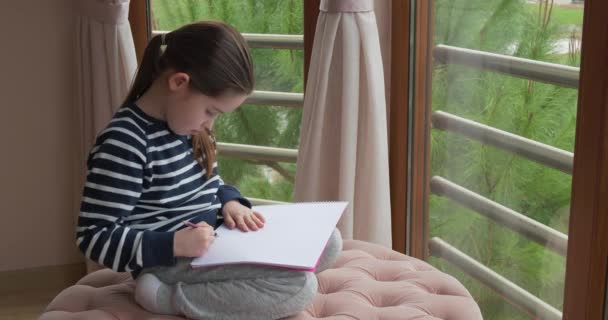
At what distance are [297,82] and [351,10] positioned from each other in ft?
1.82

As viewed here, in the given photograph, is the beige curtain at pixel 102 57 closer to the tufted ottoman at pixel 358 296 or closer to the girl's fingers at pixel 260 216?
the tufted ottoman at pixel 358 296

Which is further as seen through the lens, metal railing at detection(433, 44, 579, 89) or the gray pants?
metal railing at detection(433, 44, 579, 89)

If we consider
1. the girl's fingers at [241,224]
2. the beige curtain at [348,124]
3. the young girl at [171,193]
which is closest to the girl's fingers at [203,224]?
the young girl at [171,193]

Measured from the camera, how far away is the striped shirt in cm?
148

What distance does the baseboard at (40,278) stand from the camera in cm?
305

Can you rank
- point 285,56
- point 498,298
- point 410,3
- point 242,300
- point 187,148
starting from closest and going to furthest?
1. point 242,300
2. point 187,148
3. point 498,298
4. point 410,3
5. point 285,56

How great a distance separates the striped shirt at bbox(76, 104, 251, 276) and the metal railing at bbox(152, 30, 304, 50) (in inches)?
47.2

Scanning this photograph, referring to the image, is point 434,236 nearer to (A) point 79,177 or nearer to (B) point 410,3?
(B) point 410,3

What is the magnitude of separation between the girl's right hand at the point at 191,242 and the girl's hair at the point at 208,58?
267 mm

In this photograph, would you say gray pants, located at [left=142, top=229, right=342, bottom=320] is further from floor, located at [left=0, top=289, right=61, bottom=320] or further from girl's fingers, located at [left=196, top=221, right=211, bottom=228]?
floor, located at [left=0, top=289, right=61, bottom=320]

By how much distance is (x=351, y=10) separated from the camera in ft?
7.63

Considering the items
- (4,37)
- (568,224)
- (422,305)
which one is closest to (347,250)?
(422,305)

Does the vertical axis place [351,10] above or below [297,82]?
above

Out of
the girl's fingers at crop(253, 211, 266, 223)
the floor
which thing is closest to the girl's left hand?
the girl's fingers at crop(253, 211, 266, 223)
